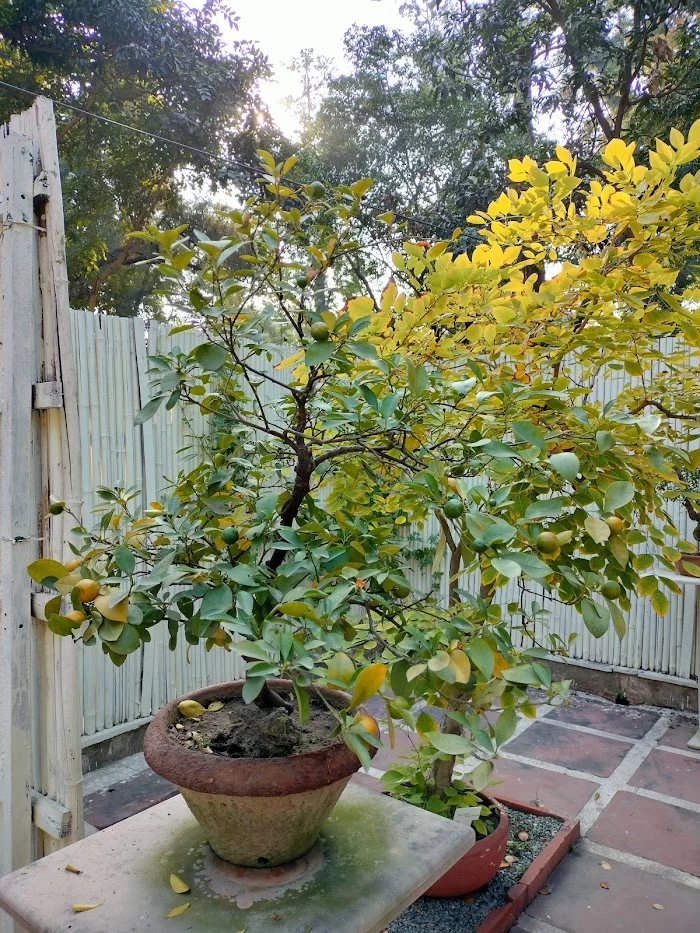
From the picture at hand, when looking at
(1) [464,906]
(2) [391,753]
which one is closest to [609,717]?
(2) [391,753]

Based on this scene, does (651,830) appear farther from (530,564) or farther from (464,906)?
(530,564)

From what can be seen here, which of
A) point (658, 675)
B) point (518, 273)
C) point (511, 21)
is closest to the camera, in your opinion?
point (518, 273)

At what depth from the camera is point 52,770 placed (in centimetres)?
150

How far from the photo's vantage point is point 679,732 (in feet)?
11.5

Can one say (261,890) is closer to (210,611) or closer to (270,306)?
(210,611)

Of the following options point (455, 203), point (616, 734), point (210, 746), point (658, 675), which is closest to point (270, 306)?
point (210, 746)

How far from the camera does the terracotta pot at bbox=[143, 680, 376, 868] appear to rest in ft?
3.19

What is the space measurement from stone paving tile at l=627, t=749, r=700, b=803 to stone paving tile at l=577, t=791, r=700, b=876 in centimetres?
13

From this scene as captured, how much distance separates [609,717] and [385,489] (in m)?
2.88

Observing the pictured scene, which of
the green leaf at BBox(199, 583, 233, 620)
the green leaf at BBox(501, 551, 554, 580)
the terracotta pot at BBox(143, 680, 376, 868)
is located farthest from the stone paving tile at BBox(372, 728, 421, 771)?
the green leaf at BBox(501, 551, 554, 580)

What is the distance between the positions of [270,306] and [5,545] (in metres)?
0.91

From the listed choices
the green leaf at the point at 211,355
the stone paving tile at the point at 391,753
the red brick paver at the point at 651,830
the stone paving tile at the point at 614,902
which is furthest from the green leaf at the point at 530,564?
the stone paving tile at the point at 391,753

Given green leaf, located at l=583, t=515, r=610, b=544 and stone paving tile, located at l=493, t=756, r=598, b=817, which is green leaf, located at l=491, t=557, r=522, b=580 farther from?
stone paving tile, located at l=493, t=756, r=598, b=817

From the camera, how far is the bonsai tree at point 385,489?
2.82ft
